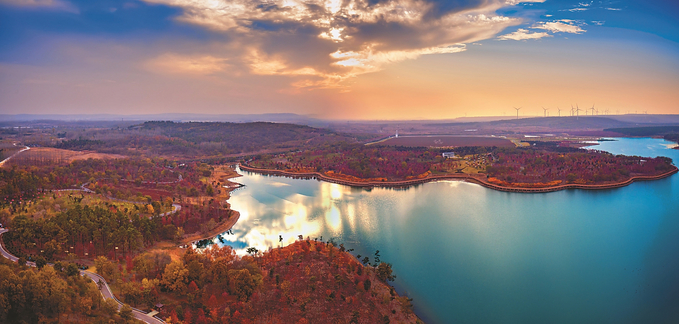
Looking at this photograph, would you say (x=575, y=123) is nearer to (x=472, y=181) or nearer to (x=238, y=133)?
(x=472, y=181)

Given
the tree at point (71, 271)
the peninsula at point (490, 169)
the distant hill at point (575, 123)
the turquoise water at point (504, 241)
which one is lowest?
the turquoise water at point (504, 241)

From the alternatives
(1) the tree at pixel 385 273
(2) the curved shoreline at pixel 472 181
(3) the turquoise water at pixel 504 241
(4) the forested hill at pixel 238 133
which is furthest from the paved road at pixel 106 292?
(4) the forested hill at pixel 238 133

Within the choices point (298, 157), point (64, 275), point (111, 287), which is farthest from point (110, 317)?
point (298, 157)

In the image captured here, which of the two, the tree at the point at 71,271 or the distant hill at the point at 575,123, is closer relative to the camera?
the tree at the point at 71,271

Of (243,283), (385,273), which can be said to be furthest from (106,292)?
(385,273)

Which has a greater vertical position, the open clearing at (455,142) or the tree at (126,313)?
the open clearing at (455,142)

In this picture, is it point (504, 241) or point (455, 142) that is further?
point (455, 142)

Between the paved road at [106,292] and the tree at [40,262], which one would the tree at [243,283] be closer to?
the paved road at [106,292]
